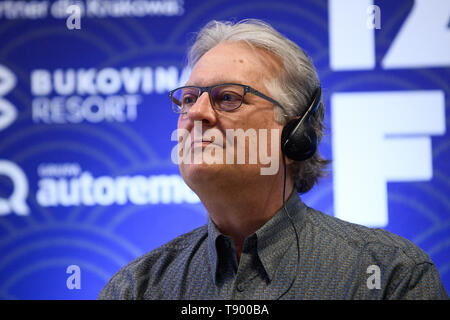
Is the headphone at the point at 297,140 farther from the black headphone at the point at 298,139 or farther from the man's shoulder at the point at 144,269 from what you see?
the man's shoulder at the point at 144,269

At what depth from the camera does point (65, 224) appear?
192cm

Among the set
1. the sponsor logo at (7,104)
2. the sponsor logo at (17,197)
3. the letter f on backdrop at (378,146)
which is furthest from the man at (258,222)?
the sponsor logo at (7,104)

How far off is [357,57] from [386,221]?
652 mm

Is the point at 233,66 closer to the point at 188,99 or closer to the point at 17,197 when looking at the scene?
the point at 188,99

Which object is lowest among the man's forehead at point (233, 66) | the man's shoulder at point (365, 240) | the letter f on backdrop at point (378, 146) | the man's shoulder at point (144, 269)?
the man's shoulder at point (144, 269)

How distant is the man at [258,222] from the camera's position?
105 cm

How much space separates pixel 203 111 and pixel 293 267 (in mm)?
410

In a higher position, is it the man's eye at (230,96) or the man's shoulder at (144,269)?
the man's eye at (230,96)

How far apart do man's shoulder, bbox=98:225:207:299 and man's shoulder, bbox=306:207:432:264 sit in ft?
1.01

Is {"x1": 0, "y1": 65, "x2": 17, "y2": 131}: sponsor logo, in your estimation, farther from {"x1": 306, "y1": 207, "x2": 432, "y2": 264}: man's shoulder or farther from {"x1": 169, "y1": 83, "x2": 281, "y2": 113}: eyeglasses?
{"x1": 306, "y1": 207, "x2": 432, "y2": 264}: man's shoulder

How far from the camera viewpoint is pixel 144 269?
1201 millimetres

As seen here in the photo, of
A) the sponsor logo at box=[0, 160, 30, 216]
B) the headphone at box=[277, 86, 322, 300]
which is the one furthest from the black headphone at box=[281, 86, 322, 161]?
the sponsor logo at box=[0, 160, 30, 216]
